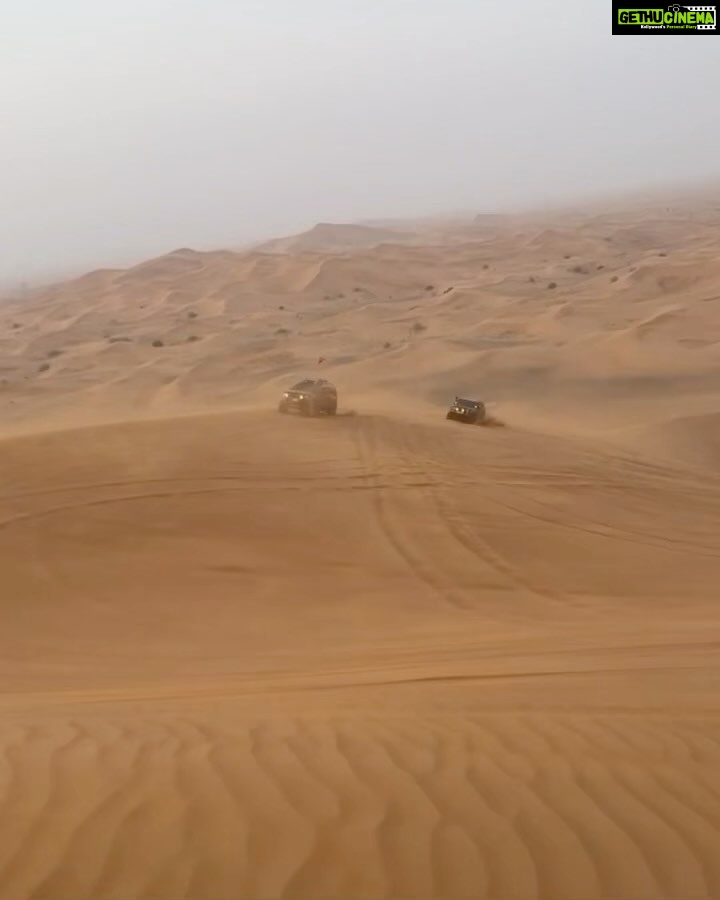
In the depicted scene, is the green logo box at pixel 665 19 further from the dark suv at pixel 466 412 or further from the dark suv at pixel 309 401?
the dark suv at pixel 309 401

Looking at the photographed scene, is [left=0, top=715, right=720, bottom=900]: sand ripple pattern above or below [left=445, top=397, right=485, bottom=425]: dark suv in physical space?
above

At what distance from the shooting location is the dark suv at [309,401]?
15000 mm

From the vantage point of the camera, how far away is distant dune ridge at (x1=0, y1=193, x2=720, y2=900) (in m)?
3.02

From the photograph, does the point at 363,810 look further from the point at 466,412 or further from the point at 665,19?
the point at 665,19

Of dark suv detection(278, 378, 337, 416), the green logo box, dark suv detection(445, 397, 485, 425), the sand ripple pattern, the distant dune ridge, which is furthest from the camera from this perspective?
dark suv detection(445, 397, 485, 425)

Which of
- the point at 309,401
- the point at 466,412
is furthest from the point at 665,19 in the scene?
the point at 309,401

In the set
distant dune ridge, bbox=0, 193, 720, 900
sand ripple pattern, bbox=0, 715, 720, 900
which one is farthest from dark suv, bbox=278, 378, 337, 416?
sand ripple pattern, bbox=0, 715, 720, 900

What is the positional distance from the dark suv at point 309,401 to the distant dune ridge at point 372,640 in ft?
1.04

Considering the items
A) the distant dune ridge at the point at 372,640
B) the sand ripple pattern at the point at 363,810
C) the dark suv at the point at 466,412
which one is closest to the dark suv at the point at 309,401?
the distant dune ridge at the point at 372,640

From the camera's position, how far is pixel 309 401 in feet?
49.2

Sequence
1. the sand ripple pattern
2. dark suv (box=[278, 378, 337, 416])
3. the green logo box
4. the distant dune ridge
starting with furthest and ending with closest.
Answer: dark suv (box=[278, 378, 337, 416]) < the green logo box < the distant dune ridge < the sand ripple pattern

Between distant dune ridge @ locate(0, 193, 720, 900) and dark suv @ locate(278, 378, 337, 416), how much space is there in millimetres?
318

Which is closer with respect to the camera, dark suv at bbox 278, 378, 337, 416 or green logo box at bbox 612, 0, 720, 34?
green logo box at bbox 612, 0, 720, 34

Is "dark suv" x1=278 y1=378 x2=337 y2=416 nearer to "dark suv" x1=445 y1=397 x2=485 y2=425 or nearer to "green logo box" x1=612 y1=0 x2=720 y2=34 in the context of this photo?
"dark suv" x1=445 y1=397 x2=485 y2=425
